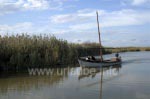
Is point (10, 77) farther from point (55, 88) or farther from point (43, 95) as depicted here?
point (43, 95)

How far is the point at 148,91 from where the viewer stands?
1700cm

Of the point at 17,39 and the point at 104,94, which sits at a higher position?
the point at 17,39

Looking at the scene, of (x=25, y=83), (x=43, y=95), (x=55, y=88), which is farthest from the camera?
(x=25, y=83)

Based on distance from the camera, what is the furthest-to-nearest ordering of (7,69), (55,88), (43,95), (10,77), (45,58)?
1. (45,58)
2. (7,69)
3. (10,77)
4. (55,88)
5. (43,95)

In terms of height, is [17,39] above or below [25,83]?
above

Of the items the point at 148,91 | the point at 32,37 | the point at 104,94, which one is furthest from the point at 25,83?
the point at 32,37

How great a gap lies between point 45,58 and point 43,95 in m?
14.3

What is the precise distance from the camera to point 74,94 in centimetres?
1628

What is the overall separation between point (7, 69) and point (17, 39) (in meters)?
4.66

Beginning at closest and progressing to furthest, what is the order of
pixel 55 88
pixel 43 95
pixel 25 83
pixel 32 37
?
pixel 43 95 < pixel 55 88 < pixel 25 83 < pixel 32 37

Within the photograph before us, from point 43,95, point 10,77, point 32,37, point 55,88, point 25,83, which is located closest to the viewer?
point 43,95

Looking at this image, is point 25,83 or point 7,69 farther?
point 7,69

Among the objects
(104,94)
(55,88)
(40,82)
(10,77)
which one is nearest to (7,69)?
(10,77)

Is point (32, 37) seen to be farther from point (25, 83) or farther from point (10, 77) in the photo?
point (25, 83)
